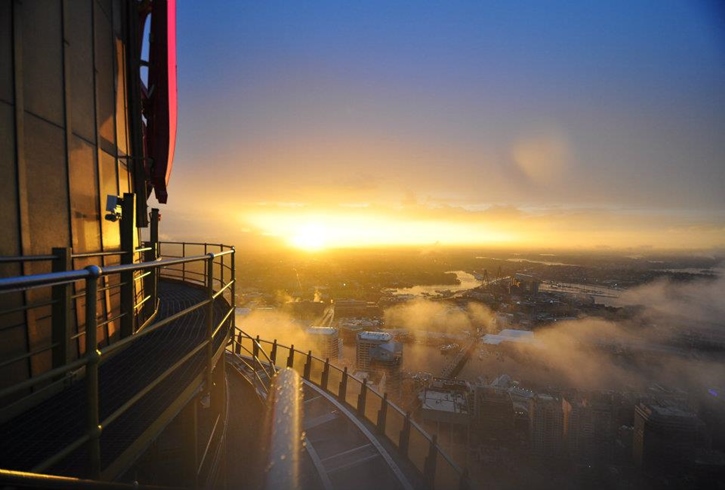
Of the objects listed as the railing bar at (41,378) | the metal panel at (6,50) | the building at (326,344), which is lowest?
the building at (326,344)

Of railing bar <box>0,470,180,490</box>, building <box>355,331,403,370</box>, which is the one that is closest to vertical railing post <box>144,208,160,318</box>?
railing bar <box>0,470,180,490</box>

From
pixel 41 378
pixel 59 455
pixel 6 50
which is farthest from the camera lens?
pixel 6 50

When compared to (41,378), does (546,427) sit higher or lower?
lower

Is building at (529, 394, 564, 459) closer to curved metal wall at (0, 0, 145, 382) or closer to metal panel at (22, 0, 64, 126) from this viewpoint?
curved metal wall at (0, 0, 145, 382)

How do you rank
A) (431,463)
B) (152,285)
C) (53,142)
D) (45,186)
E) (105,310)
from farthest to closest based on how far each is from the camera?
(152,285) < (431,463) < (105,310) < (53,142) < (45,186)

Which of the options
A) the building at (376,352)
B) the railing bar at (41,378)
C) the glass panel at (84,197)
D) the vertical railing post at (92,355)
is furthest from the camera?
the building at (376,352)

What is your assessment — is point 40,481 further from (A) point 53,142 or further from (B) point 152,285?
(B) point 152,285

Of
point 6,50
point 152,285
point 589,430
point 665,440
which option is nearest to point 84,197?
point 6,50

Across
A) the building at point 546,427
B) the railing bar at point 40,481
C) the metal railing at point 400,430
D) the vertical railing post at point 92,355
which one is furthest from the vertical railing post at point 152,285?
the building at point 546,427

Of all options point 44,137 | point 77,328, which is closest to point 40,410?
point 77,328

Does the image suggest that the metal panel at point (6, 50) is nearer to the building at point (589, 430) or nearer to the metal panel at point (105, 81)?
the metal panel at point (105, 81)
